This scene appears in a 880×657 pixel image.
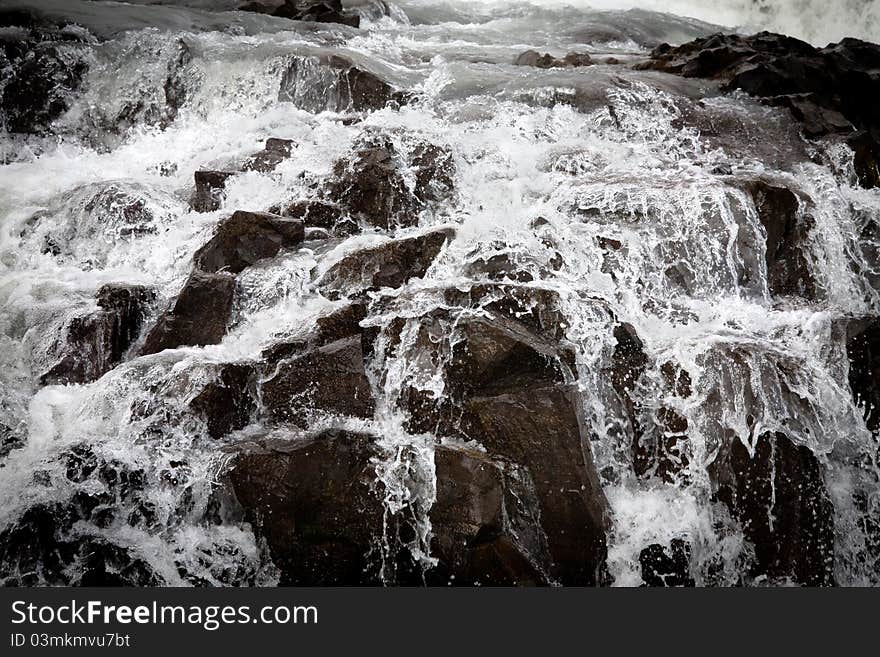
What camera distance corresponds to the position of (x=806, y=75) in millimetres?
7938

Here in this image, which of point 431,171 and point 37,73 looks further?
point 37,73

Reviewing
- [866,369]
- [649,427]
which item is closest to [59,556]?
[649,427]

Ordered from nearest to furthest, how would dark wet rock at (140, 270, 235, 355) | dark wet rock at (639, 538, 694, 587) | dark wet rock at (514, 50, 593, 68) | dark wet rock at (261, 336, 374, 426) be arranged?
dark wet rock at (639, 538, 694, 587), dark wet rock at (261, 336, 374, 426), dark wet rock at (140, 270, 235, 355), dark wet rock at (514, 50, 593, 68)

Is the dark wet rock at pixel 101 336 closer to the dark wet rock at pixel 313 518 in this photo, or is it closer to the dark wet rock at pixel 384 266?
the dark wet rock at pixel 384 266

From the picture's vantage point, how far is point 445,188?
6066 mm

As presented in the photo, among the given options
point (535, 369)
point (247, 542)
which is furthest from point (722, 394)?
point (247, 542)

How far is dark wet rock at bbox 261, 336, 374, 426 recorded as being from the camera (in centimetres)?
396

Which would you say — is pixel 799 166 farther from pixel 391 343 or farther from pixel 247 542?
pixel 247 542

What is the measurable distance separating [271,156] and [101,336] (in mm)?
2443

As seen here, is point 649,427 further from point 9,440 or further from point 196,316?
point 9,440

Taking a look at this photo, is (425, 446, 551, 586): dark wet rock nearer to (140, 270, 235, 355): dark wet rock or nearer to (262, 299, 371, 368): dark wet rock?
(262, 299, 371, 368): dark wet rock

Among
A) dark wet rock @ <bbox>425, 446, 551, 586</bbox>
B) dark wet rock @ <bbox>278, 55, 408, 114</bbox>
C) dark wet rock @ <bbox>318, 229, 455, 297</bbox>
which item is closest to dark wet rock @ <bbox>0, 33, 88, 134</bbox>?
dark wet rock @ <bbox>278, 55, 408, 114</bbox>

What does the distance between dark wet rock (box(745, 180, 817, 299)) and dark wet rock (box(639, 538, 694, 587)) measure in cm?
234

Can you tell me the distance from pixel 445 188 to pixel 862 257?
132 inches
